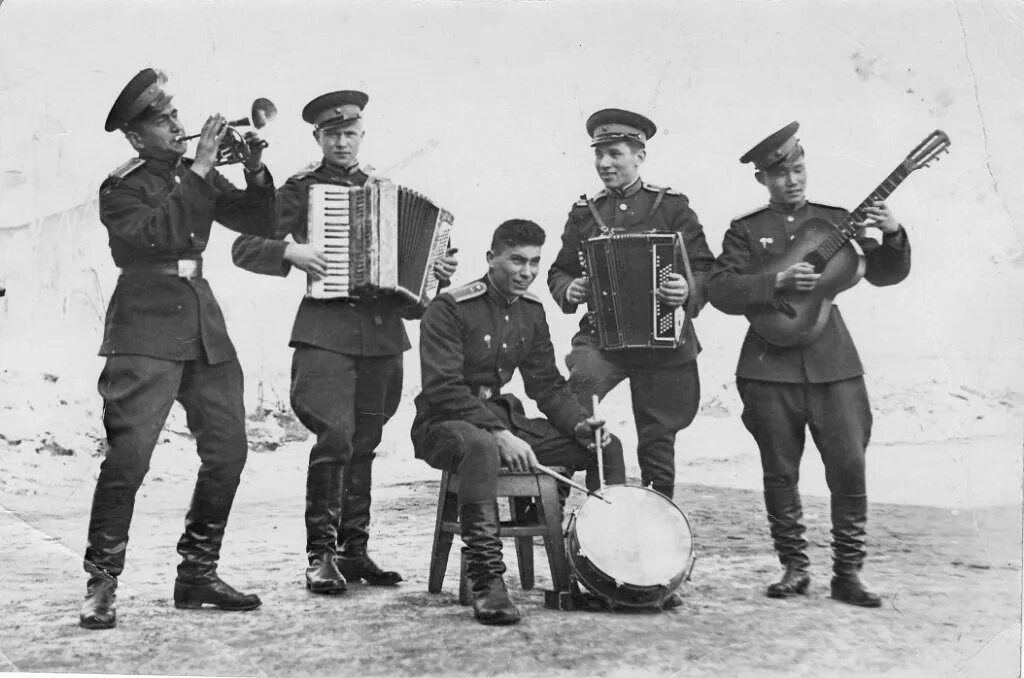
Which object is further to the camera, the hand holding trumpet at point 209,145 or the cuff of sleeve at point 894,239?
the cuff of sleeve at point 894,239

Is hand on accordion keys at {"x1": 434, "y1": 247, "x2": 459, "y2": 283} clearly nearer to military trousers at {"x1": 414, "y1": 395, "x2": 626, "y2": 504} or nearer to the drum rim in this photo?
military trousers at {"x1": 414, "y1": 395, "x2": 626, "y2": 504}

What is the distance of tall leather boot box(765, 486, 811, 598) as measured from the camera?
512 cm

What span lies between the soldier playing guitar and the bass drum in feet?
2.07

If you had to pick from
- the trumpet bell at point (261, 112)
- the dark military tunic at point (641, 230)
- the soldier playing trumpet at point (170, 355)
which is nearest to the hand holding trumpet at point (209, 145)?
the soldier playing trumpet at point (170, 355)

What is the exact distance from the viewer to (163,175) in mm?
5059

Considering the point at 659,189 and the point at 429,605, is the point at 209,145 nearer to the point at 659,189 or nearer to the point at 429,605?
the point at 659,189

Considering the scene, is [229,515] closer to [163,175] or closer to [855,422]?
[163,175]

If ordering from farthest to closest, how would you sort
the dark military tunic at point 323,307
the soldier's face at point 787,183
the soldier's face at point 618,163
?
the soldier's face at point 618,163 → the soldier's face at point 787,183 → the dark military tunic at point 323,307

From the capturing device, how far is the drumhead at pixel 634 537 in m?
4.69

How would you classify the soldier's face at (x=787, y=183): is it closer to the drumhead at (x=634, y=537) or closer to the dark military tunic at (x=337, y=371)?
the drumhead at (x=634, y=537)

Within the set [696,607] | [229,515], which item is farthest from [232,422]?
[696,607]

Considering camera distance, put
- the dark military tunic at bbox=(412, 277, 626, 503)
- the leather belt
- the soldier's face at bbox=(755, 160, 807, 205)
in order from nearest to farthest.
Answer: the dark military tunic at bbox=(412, 277, 626, 503), the leather belt, the soldier's face at bbox=(755, 160, 807, 205)

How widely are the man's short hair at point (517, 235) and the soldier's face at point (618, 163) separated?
0.49 m

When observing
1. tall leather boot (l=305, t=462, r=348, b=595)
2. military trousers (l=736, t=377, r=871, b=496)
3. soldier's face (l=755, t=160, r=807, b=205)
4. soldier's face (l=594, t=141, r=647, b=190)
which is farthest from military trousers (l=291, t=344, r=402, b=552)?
soldier's face (l=755, t=160, r=807, b=205)
